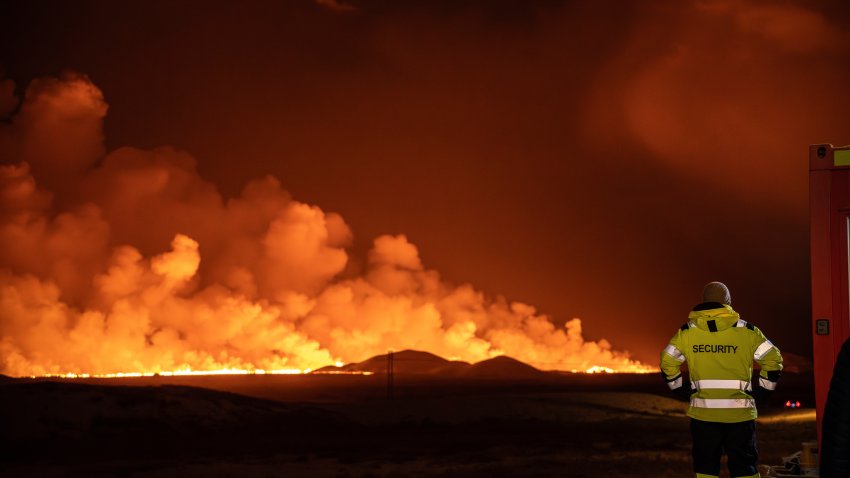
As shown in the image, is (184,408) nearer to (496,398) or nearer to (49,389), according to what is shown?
(49,389)

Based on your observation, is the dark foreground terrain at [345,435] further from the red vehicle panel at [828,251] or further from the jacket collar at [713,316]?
the red vehicle panel at [828,251]

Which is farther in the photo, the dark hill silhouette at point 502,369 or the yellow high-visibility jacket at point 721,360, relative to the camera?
the dark hill silhouette at point 502,369

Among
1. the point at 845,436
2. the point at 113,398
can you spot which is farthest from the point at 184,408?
the point at 845,436

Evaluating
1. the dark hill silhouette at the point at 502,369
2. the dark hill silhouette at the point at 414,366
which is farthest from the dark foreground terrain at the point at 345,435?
the dark hill silhouette at the point at 502,369

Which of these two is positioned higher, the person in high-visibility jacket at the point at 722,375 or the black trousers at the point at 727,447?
the person in high-visibility jacket at the point at 722,375

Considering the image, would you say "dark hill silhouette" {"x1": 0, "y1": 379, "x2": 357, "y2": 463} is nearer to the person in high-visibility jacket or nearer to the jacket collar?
the person in high-visibility jacket

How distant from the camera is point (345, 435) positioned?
31922 mm

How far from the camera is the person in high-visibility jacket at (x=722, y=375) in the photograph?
8.01 m

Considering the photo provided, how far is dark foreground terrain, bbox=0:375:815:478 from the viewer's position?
2142cm

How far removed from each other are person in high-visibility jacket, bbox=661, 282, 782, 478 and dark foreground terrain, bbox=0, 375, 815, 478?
36.7 feet

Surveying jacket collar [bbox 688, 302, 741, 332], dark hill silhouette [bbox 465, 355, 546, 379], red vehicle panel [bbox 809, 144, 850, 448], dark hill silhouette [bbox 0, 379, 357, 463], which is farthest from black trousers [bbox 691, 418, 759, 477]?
dark hill silhouette [bbox 465, 355, 546, 379]

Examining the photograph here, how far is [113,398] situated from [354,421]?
31.7ft

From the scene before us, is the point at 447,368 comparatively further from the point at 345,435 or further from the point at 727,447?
the point at 727,447

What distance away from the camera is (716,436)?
8094 millimetres
